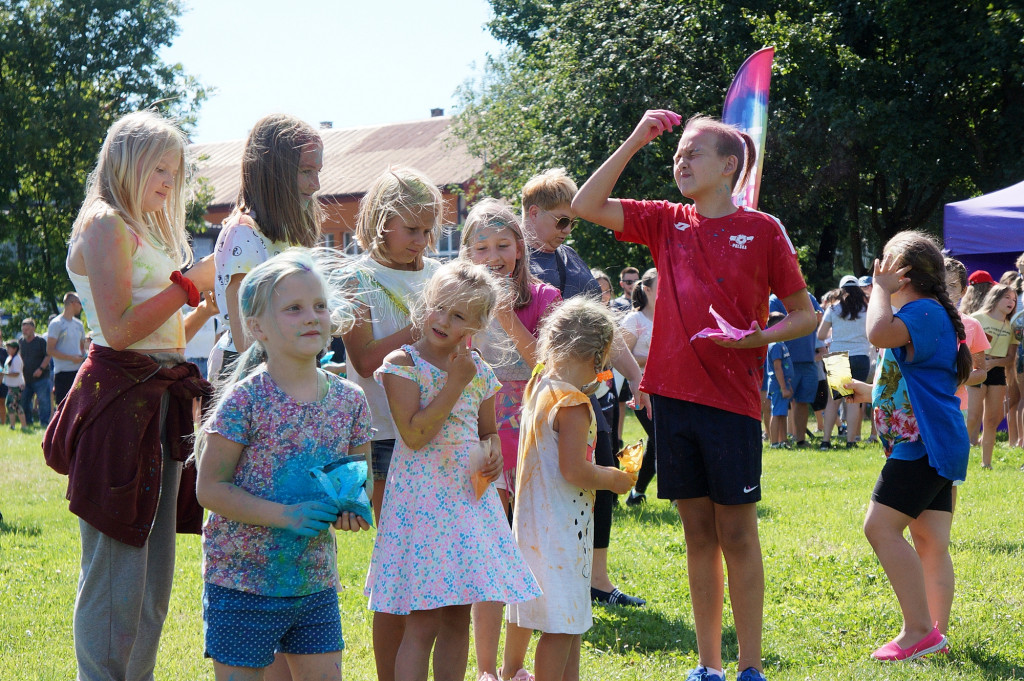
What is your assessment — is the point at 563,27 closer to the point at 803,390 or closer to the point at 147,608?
the point at 803,390

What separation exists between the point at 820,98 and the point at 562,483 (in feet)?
57.4

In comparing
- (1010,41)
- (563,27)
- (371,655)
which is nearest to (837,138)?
(1010,41)

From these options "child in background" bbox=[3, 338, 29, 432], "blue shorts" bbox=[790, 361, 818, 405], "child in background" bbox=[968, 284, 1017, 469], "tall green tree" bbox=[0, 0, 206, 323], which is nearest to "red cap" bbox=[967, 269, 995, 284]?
"child in background" bbox=[968, 284, 1017, 469]

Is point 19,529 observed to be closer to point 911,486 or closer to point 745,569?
point 745,569

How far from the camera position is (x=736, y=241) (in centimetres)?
357

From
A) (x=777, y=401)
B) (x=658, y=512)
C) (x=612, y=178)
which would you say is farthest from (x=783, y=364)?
(x=612, y=178)

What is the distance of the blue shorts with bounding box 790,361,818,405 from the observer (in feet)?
39.9

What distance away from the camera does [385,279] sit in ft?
10.9

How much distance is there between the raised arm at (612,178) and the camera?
363 centimetres

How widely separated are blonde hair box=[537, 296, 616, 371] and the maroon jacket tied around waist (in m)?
1.20

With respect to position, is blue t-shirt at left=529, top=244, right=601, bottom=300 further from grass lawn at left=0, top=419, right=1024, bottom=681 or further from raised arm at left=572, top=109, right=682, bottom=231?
grass lawn at left=0, top=419, right=1024, bottom=681

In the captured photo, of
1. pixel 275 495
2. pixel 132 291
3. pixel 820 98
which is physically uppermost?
pixel 820 98

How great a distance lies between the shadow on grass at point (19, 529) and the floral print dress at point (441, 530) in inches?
211

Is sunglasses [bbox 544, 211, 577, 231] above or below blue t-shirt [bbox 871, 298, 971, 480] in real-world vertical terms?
above
